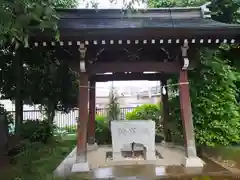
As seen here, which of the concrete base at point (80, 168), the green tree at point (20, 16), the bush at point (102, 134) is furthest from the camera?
the bush at point (102, 134)

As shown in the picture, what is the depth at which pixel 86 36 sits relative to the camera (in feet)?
19.2

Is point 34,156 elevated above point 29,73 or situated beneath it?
situated beneath

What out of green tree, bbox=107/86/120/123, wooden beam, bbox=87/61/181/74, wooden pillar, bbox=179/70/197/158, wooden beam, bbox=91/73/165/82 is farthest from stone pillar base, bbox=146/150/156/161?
green tree, bbox=107/86/120/123

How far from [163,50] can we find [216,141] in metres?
2.82

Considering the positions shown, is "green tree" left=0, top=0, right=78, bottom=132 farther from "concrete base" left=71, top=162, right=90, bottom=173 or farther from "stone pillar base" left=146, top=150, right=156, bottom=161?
"stone pillar base" left=146, top=150, right=156, bottom=161

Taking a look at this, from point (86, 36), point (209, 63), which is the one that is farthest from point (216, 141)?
point (86, 36)

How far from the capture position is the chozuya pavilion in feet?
19.3

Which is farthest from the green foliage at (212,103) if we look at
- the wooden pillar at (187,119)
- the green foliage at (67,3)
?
the green foliage at (67,3)

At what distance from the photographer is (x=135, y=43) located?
6.19 m

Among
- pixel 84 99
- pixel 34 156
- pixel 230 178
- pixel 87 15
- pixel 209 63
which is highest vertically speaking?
pixel 87 15

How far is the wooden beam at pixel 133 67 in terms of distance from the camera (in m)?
6.82

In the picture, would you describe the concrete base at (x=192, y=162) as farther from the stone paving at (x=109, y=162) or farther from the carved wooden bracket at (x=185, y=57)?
the carved wooden bracket at (x=185, y=57)

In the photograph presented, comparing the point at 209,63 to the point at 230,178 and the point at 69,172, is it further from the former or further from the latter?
the point at 69,172

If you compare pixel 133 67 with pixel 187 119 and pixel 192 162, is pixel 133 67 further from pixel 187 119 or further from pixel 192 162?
pixel 192 162
